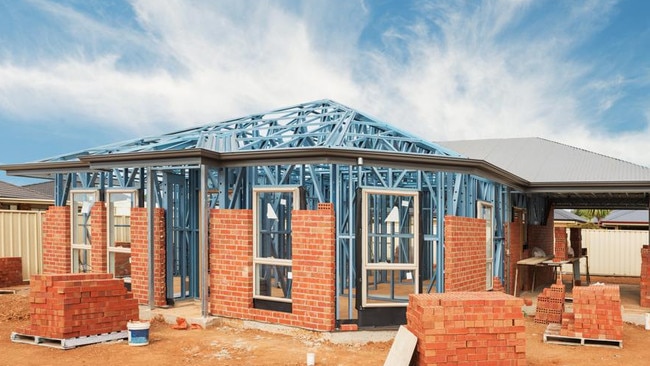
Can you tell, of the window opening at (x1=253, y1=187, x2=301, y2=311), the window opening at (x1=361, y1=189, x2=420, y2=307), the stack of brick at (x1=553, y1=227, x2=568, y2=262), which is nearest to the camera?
the window opening at (x1=361, y1=189, x2=420, y2=307)

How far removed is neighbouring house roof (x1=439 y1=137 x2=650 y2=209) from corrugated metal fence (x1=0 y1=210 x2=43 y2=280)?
14.5 metres

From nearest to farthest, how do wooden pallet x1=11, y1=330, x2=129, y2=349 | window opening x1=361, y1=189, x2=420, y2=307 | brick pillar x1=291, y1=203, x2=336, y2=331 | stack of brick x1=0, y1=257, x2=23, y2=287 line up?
wooden pallet x1=11, y1=330, x2=129, y2=349 < brick pillar x1=291, y1=203, x2=336, y2=331 < window opening x1=361, y1=189, x2=420, y2=307 < stack of brick x1=0, y1=257, x2=23, y2=287

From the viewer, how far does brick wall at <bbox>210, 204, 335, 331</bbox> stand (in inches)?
372

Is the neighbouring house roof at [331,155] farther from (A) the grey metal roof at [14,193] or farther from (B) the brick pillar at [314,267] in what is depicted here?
(A) the grey metal roof at [14,193]

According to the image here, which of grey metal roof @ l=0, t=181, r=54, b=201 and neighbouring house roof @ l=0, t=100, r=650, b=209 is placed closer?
neighbouring house roof @ l=0, t=100, r=650, b=209

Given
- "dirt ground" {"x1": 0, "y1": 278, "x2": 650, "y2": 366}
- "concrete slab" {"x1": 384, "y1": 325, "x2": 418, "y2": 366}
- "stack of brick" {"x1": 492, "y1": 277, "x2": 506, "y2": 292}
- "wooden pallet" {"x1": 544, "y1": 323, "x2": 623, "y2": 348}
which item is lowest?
"wooden pallet" {"x1": 544, "y1": 323, "x2": 623, "y2": 348}

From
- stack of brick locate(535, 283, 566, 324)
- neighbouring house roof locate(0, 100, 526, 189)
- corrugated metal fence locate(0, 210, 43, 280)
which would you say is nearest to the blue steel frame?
neighbouring house roof locate(0, 100, 526, 189)

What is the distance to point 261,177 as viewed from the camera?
39.3ft

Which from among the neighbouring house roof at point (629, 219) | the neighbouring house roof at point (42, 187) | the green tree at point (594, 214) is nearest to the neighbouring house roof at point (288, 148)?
the neighbouring house roof at point (42, 187)

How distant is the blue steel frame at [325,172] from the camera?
1036 cm

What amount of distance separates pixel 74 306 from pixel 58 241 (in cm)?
500

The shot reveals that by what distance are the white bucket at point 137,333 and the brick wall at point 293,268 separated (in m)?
1.69

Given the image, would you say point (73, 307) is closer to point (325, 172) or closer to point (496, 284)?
point (325, 172)

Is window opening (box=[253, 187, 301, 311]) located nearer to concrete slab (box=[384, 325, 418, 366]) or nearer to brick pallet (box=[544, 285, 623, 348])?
concrete slab (box=[384, 325, 418, 366])
